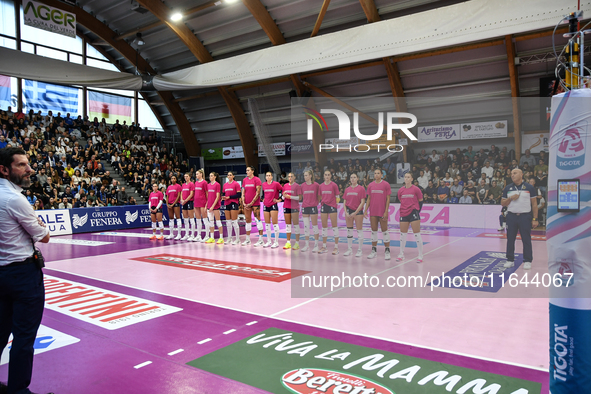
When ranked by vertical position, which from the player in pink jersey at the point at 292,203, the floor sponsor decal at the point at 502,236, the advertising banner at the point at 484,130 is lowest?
the floor sponsor decal at the point at 502,236

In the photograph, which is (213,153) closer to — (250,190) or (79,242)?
(79,242)

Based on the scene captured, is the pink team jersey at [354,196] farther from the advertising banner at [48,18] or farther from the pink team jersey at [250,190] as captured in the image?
the advertising banner at [48,18]

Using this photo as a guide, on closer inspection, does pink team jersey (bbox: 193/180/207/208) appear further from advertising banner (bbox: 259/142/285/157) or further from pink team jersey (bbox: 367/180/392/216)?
advertising banner (bbox: 259/142/285/157)

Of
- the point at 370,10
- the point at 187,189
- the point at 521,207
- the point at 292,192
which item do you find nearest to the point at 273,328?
the point at 521,207

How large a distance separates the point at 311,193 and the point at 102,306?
519cm

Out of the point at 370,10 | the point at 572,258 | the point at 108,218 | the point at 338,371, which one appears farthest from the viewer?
the point at 108,218

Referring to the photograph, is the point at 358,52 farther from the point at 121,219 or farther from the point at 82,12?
the point at 82,12

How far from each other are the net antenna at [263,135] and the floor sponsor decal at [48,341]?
17.7 metres

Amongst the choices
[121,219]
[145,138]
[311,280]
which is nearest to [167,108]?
[145,138]

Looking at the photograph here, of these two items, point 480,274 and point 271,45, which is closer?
point 480,274

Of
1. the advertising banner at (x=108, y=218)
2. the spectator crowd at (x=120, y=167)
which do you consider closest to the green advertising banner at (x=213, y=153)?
the spectator crowd at (x=120, y=167)

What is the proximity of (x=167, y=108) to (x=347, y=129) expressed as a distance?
11.8 metres

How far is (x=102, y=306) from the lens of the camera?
5.20m

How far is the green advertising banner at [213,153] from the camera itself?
1017 inches
